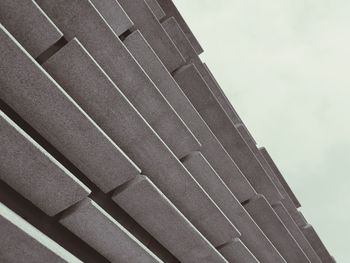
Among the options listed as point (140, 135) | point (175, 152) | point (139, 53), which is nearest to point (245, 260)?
point (175, 152)

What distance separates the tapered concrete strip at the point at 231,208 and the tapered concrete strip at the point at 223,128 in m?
1.19

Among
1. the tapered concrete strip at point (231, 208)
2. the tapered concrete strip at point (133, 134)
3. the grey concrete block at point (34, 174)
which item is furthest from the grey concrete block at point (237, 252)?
the grey concrete block at point (34, 174)

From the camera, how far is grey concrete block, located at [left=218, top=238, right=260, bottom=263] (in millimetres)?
7035

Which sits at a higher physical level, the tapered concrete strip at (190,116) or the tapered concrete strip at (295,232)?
the tapered concrete strip at (190,116)

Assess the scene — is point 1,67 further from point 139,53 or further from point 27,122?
point 139,53

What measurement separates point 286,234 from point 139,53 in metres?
4.97

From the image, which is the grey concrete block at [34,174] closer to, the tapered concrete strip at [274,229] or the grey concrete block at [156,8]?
the grey concrete block at [156,8]

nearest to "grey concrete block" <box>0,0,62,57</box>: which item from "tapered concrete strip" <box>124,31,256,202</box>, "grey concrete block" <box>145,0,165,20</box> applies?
"tapered concrete strip" <box>124,31,256,202</box>

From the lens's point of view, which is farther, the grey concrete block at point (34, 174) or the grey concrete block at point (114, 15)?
the grey concrete block at point (114, 15)

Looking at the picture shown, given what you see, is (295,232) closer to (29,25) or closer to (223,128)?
(223,128)

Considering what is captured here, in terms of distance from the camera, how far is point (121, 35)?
6.44 metres

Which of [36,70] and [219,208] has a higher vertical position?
[36,70]

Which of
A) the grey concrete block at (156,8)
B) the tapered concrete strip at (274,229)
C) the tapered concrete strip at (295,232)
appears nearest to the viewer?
the grey concrete block at (156,8)

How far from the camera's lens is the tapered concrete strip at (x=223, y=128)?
7426 millimetres
